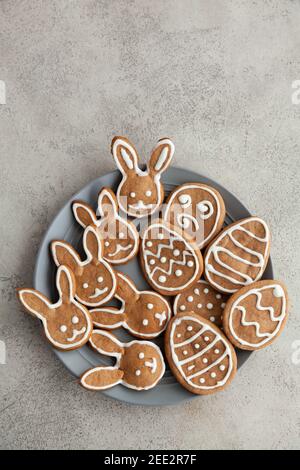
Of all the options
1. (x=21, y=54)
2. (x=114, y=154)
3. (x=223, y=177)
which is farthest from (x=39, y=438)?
(x=21, y=54)

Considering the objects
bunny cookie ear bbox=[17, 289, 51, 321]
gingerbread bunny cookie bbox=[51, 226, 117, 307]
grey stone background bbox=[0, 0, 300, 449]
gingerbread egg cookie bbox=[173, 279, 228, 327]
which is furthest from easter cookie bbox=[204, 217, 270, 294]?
bunny cookie ear bbox=[17, 289, 51, 321]

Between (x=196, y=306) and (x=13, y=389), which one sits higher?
(x=196, y=306)

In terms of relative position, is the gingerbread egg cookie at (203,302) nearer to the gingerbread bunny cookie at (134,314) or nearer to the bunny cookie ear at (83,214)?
the gingerbread bunny cookie at (134,314)

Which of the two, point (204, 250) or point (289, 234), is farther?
point (289, 234)

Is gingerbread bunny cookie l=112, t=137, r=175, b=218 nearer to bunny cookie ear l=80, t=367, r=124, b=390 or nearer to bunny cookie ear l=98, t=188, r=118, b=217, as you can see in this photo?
bunny cookie ear l=98, t=188, r=118, b=217

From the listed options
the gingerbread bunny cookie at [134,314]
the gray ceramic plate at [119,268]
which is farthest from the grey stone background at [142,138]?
the gingerbread bunny cookie at [134,314]

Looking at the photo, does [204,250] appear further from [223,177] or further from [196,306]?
→ [223,177]
